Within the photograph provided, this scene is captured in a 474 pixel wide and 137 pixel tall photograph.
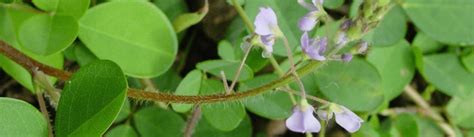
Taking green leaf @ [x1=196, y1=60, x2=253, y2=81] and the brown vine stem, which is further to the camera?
green leaf @ [x1=196, y1=60, x2=253, y2=81]

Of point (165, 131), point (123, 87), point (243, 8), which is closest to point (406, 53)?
point (243, 8)

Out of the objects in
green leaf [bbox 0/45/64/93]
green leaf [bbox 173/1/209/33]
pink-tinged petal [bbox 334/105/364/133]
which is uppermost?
pink-tinged petal [bbox 334/105/364/133]

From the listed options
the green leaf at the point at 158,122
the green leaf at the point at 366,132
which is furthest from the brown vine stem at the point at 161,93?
the green leaf at the point at 366,132

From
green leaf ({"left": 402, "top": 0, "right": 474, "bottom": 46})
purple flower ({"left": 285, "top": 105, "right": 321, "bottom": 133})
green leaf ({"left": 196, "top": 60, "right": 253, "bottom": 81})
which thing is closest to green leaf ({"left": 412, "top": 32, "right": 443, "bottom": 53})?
green leaf ({"left": 402, "top": 0, "right": 474, "bottom": 46})

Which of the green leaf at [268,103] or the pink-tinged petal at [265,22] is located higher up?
the pink-tinged petal at [265,22]

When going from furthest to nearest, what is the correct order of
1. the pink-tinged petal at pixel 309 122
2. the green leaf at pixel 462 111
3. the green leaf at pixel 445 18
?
the green leaf at pixel 462 111, the green leaf at pixel 445 18, the pink-tinged petal at pixel 309 122

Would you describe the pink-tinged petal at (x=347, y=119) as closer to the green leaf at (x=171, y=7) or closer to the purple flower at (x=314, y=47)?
the purple flower at (x=314, y=47)

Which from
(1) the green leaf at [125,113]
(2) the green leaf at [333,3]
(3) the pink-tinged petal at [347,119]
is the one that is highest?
(3) the pink-tinged petal at [347,119]

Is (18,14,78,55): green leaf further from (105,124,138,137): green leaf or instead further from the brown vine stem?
(105,124,138,137): green leaf
